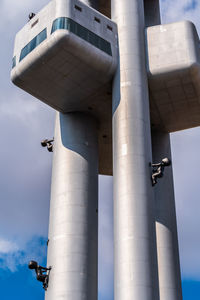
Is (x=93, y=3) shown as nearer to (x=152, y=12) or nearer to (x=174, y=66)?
(x=152, y=12)

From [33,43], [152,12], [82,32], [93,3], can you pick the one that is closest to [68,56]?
[82,32]

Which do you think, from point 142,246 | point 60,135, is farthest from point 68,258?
point 60,135

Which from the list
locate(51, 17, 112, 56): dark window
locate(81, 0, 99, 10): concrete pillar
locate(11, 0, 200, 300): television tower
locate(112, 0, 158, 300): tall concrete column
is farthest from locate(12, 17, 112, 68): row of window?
locate(81, 0, 99, 10): concrete pillar

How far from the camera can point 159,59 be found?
3850cm

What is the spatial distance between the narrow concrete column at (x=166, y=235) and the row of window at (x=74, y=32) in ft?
39.5

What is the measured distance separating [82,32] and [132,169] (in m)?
11.8

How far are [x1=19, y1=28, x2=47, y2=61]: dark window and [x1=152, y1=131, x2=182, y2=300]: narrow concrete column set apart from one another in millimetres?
15136

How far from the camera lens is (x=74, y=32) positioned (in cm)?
3619

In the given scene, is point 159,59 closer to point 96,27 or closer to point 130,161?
point 96,27

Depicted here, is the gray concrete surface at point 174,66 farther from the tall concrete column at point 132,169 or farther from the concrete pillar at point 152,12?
the concrete pillar at point 152,12

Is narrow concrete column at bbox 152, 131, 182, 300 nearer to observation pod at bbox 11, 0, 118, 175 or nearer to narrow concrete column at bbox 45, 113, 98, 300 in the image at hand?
narrow concrete column at bbox 45, 113, 98, 300

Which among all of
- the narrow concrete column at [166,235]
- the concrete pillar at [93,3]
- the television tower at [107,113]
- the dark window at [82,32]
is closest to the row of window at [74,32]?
the dark window at [82,32]

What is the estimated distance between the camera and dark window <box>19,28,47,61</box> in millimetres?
37438

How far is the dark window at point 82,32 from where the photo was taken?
36.2 m
